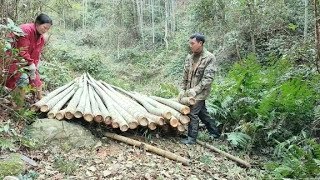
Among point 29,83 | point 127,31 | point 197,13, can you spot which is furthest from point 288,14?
point 127,31

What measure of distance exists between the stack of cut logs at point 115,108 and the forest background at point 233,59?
3.84 feet

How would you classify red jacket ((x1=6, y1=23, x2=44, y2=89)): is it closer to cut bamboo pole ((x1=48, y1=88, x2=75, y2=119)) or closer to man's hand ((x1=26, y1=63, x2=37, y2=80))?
man's hand ((x1=26, y1=63, x2=37, y2=80))

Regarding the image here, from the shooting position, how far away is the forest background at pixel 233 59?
6.70 m

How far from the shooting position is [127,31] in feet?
102

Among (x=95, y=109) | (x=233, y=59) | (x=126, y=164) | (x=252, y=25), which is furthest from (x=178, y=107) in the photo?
(x=233, y=59)

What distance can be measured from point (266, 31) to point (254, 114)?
33.0 feet

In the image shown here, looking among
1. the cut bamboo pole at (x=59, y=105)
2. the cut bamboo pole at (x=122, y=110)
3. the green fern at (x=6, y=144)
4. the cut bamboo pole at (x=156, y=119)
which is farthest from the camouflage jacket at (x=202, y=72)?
the green fern at (x=6, y=144)

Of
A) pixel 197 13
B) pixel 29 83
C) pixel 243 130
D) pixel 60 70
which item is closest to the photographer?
pixel 29 83

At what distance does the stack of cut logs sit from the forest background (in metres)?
1.17

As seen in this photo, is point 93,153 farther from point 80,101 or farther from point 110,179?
point 80,101

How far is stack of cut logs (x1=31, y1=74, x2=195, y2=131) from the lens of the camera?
19.2 ft

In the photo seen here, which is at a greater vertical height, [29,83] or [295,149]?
[29,83]

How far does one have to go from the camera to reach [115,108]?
640 cm

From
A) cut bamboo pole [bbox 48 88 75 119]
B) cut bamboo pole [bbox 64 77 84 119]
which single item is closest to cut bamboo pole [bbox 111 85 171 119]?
cut bamboo pole [bbox 64 77 84 119]
